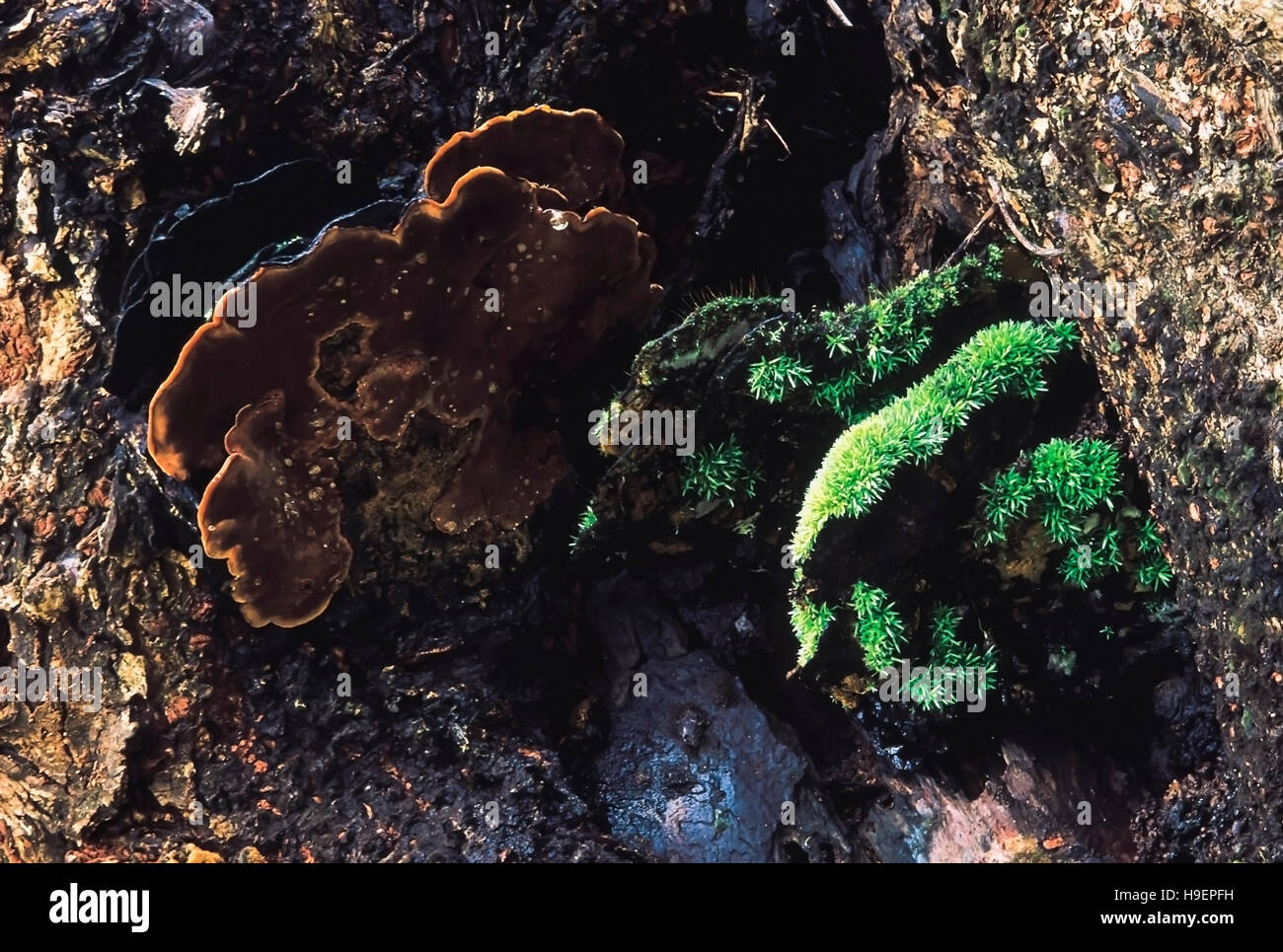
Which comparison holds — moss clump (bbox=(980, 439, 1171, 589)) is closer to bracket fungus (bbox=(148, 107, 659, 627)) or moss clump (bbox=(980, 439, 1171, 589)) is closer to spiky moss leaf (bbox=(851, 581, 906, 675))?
spiky moss leaf (bbox=(851, 581, 906, 675))

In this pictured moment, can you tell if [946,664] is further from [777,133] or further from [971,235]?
[777,133]

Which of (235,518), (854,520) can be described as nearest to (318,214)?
(235,518)

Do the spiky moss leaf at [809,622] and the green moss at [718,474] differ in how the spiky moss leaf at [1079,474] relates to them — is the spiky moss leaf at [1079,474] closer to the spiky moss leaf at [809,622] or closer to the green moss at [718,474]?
the spiky moss leaf at [809,622]

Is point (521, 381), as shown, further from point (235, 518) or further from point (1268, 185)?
point (1268, 185)

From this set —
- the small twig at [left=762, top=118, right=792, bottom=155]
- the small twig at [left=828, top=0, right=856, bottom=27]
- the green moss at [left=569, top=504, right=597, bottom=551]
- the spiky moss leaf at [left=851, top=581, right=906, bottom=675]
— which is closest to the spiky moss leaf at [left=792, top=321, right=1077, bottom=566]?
the spiky moss leaf at [left=851, top=581, right=906, bottom=675]

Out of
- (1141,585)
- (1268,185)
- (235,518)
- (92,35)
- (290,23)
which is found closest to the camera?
(1268,185)

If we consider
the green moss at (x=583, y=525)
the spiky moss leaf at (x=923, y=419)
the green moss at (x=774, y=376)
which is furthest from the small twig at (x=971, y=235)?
the green moss at (x=583, y=525)

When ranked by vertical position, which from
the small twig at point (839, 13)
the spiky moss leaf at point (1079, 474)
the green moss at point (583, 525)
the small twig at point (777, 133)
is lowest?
the green moss at point (583, 525)
